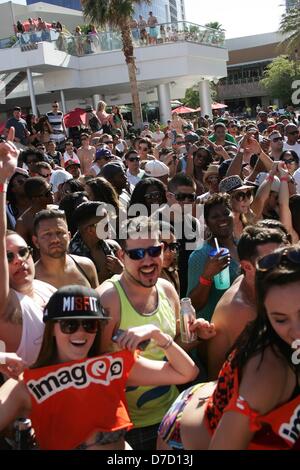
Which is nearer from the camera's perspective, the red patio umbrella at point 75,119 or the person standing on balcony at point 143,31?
the red patio umbrella at point 75,119

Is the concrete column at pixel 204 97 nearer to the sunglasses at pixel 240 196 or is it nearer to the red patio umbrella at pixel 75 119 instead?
the red patio umbrella at pixel 75 119

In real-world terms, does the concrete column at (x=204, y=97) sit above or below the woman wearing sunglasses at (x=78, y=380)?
above

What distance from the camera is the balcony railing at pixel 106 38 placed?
81.1 ft

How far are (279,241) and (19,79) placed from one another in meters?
27.6

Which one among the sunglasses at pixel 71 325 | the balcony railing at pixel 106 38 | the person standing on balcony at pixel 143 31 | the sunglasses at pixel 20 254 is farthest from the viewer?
the person standing on balcony at pixel 143 31

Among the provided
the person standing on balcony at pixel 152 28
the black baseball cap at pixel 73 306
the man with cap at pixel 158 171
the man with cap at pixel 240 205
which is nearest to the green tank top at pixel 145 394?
the black baseball cap at pixel 73 306

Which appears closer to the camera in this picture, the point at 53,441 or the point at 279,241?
the point at 53,441

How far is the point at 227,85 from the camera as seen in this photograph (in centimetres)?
7200

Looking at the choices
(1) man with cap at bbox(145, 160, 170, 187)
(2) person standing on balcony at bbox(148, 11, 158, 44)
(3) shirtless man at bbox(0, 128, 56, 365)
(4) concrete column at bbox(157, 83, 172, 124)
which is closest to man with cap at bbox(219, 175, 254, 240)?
(3) shirtless man at bbox(0, 128, 56, 365)

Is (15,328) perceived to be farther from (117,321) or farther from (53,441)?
(53,441)

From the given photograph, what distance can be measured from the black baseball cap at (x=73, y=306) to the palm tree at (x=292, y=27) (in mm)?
39348

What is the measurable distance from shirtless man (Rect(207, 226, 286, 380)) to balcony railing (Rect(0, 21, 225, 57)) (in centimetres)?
2309

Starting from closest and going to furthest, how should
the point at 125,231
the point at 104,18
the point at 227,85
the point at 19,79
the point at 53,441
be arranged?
1. the point at 53,441
2. the point at 125,231
3. the point at 104,18
4. the point at 19,79
5. the point at 227,85

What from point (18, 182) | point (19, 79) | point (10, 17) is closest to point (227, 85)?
point (10, 17)
